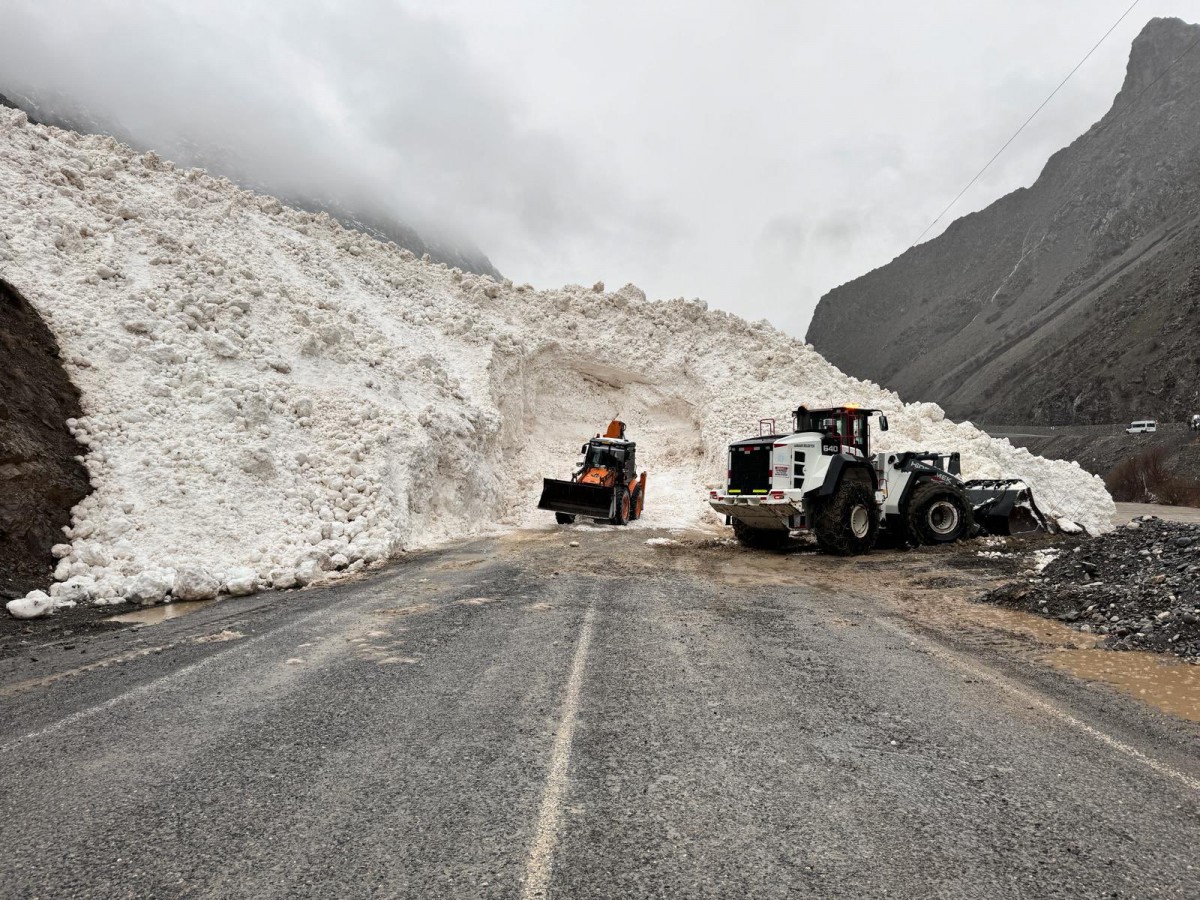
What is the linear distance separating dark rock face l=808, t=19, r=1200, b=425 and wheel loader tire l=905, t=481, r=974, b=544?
6064cm

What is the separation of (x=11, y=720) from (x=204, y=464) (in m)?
7.18

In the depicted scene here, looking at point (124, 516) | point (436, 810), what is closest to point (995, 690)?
point (436, 810)

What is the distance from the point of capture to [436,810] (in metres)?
3.34

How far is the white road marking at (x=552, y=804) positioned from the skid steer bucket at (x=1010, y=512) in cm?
1336

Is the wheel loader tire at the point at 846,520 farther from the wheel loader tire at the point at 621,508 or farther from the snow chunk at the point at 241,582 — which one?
the snow chunk at the point at 241,582

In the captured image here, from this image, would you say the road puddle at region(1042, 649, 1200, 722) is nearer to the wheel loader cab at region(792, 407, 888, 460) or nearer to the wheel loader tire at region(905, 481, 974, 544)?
the wheel loader cab at region(792, 407, 888, 460)

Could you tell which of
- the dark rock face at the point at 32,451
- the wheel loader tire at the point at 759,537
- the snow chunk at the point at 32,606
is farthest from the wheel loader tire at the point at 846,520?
the dark rock face at the point at 32,451

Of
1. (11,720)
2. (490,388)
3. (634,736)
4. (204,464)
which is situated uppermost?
(490,388)

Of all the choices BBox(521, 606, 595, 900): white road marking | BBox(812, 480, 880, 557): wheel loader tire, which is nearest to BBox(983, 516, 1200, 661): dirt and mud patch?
BBox(812, 480, 880, 557): wheel loader tire

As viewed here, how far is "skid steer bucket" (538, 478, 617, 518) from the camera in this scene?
18.0 metres

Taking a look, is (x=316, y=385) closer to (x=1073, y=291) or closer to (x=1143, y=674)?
(x=1143, y=674)

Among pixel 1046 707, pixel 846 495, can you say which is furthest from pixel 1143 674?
pixel 846 495

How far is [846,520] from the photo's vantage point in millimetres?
13461

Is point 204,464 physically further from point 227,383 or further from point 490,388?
point 490,388
